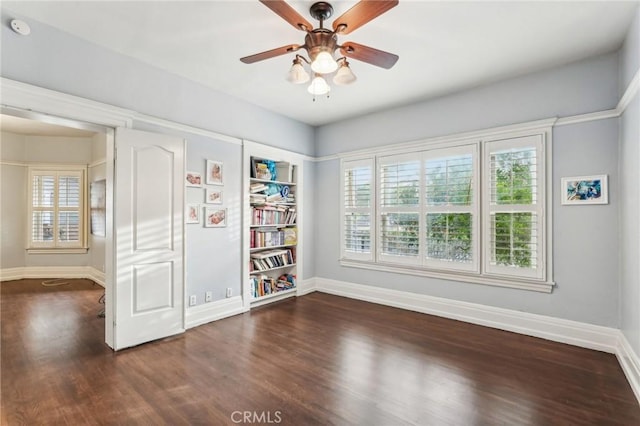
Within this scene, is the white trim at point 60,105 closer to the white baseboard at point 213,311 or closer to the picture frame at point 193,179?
the picture frame at point 193,179

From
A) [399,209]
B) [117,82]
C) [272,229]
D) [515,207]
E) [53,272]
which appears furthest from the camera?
[53,272]

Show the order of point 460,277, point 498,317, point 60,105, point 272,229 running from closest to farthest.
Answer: point 60,105
point 498,317
point 460,277
point 272,229

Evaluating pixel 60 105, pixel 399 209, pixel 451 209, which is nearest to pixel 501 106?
pixel 451 209

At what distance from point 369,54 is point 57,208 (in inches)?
293

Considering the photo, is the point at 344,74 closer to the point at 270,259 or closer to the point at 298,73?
the point at 298,73

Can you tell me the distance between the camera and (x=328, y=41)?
2.26m

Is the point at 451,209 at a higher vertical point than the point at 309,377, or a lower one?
higher

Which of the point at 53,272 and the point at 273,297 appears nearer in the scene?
the point at 273,297

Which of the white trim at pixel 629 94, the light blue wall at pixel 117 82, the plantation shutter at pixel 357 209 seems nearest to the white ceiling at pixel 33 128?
the light blue wall at pixel 117 82

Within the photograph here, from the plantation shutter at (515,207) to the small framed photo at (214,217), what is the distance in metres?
3.34

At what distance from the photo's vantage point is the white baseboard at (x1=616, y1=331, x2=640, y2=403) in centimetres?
234

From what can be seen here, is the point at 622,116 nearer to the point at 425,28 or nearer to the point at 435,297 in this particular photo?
the point at 425,28

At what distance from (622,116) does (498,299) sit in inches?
87.8

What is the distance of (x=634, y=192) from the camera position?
2494 millimetres
